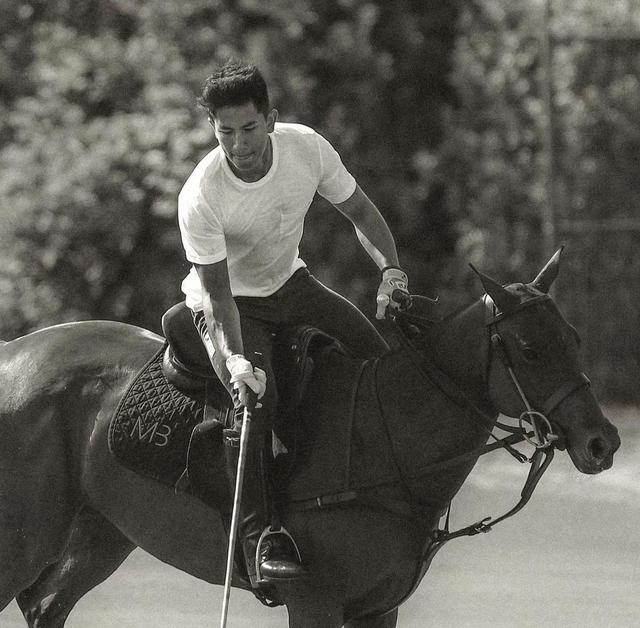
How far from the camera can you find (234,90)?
4.57 metres

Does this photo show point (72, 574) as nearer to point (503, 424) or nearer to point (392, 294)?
point (392, 294)

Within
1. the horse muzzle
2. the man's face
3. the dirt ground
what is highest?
the man's face

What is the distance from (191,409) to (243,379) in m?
0.62

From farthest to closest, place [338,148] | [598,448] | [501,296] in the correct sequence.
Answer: [338,148]
[501,296]
[598,448]

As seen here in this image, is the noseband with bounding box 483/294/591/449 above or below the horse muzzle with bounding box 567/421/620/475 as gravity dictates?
above

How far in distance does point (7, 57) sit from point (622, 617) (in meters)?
9.56

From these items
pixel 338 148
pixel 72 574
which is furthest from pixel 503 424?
pixel 338 148

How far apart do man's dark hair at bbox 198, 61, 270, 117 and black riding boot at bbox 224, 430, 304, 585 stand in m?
1.09

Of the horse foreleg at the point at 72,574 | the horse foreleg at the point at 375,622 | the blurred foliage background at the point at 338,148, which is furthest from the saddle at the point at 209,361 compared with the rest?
the blurred foliage background at the point at 338,148

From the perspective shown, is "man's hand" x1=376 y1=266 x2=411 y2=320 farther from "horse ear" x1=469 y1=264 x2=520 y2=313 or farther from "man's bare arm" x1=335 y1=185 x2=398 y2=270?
"horse ear" x1=469 y1=264 x2=520 y2=313

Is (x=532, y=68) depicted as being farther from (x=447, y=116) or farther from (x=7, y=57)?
(x=7, y=57)

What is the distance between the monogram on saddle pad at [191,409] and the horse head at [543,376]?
61 centimetres

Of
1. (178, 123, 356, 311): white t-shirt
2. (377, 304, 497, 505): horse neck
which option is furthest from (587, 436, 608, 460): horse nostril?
(178, 123, 356, 311): white t-shirt

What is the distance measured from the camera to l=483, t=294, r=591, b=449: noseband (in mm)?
4445
